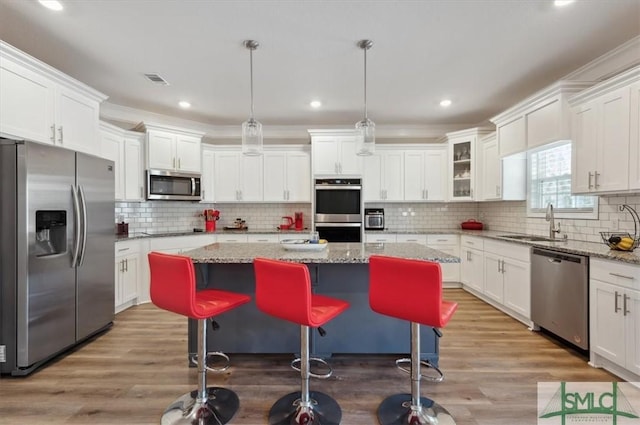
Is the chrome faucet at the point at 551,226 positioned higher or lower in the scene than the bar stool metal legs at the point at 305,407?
higher

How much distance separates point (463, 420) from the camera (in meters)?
1.86

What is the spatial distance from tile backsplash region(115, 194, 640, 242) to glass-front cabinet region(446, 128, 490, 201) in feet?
1.60

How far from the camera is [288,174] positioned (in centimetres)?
508

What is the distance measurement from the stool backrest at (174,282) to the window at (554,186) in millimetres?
3631

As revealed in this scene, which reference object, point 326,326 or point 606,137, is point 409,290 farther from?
Result: point 606,137

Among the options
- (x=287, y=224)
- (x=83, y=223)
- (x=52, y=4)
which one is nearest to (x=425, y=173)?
(x=287, y=224)

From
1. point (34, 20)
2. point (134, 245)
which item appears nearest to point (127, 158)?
point (134, 245)

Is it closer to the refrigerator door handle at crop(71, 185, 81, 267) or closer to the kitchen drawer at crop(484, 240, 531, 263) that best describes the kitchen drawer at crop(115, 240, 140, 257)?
the refrigerator door handle at crop(71, 185, 81, 267)

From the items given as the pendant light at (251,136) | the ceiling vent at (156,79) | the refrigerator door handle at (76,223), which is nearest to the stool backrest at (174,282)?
the pendant light at (251,136)

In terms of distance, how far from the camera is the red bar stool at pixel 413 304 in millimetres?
1582

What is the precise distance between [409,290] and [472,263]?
3.23 meters

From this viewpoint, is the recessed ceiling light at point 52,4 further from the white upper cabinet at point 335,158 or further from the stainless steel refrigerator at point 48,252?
the white upper cabinet at point 335,158

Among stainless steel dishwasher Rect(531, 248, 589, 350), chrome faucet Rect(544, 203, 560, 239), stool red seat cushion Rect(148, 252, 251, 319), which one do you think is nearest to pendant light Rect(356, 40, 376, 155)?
stool red seat cushion Rect(148, 252, 251, 319)

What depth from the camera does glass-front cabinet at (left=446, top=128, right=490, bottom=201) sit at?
4691 millimetres
